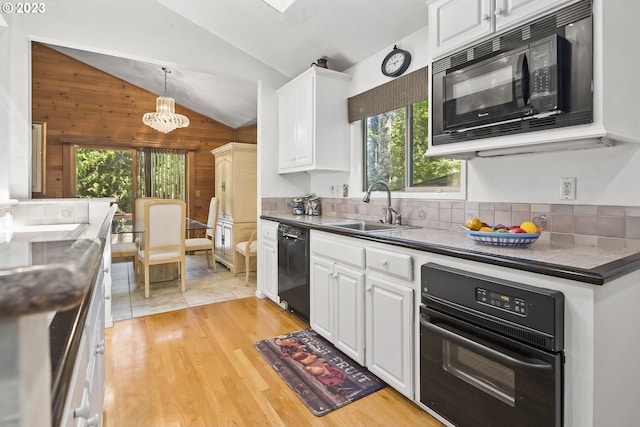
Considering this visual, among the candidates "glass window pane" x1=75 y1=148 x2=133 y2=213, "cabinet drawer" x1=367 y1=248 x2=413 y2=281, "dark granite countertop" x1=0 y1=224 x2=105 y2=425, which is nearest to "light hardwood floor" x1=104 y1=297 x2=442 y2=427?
"cabinet drawer" x1=367 y1=248 x2=413 y2=281

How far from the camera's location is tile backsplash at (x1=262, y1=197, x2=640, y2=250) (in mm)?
1651

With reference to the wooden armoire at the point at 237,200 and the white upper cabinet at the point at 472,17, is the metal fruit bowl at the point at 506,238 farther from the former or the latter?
the wooden armoire at the point at 237,200

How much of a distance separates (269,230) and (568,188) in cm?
246

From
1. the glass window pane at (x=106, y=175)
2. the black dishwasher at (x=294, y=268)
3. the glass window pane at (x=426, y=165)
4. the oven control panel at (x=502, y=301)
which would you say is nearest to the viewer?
the oven control panel at (x=502, y=301)

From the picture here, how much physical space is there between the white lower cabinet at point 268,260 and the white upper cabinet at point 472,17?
2055mm

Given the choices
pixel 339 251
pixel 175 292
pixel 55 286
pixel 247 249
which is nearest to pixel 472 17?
pixel 339 251

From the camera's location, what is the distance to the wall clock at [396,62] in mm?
2758

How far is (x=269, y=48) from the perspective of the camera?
3580mm

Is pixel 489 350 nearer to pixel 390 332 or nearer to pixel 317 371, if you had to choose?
pixel 390 332

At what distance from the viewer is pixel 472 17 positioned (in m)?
1.81

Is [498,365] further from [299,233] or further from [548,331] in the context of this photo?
[299,233]

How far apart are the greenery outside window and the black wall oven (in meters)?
1.06

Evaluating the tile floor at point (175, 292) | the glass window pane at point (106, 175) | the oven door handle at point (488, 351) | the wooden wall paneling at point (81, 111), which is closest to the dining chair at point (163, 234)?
the tile floor at point (175, 292)

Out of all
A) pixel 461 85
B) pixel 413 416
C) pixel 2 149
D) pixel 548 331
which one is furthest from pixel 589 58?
pixel 2 149
